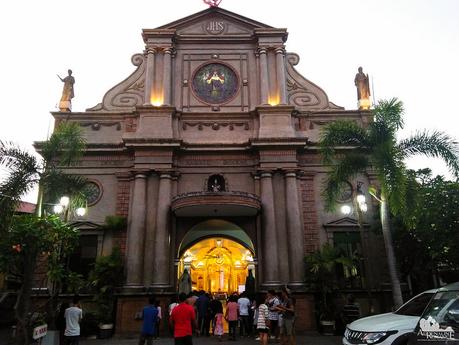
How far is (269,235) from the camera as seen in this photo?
59.8 ft

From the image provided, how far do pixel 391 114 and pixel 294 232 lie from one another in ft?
22.1

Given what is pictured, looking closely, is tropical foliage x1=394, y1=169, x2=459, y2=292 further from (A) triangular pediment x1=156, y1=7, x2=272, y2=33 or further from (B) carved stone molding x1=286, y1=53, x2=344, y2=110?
(A) triangular pediment x1=156, y1=7, x2=272, y2=33

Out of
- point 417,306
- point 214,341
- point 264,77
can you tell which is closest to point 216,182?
point 264,77

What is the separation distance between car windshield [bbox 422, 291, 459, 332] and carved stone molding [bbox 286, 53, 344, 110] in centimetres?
1636

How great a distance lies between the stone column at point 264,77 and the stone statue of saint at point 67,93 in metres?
9.89

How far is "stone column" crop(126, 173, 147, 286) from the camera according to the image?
57.6ft

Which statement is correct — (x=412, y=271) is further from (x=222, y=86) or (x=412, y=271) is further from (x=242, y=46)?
(x=242, y=46)

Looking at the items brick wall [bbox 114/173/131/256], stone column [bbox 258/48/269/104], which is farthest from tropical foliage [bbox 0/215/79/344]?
stone column [bbox 258/48/269/104]

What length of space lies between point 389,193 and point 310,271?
18.1ft

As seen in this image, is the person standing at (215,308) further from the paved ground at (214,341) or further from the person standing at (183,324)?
the person standing at (183,324)

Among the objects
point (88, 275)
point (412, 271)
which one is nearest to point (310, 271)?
point (412, 271)

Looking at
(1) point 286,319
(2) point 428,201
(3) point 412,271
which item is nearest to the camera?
(1) point 286,319

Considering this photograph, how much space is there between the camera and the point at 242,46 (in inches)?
893

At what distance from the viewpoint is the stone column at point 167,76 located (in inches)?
819
